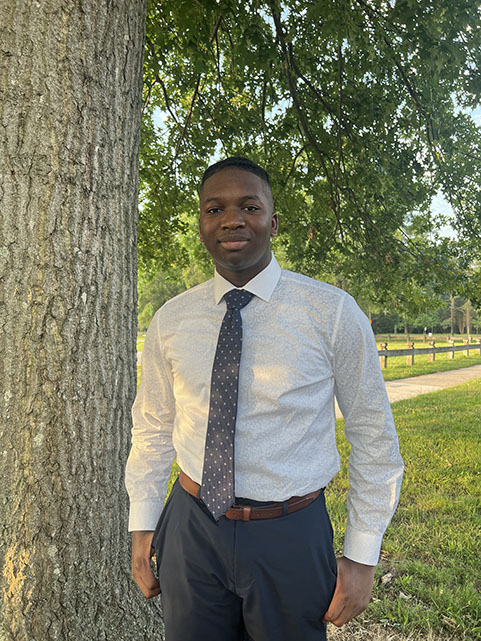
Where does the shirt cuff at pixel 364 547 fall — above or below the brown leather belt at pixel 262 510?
below

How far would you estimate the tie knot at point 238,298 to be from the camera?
73.7 inches

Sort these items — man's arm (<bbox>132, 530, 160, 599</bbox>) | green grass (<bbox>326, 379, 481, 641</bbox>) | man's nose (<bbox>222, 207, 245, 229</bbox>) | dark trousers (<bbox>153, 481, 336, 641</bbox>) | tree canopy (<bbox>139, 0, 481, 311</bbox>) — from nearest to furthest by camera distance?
dark trousers (<bbox>153, 481, 336, 641</bbox>)
man's nose (<bbox>222, 207, 245, 229</bbox>)
man's arm (<bbox>132, 530, 160, 599</bbox>)
green grass (<bbox>326, 379, 481, 641</bbox>)
tree canopy (<bbox>139, 0, 481, 311</bbox>)

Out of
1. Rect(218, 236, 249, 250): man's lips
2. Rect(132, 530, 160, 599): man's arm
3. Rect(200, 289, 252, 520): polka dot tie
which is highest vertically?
Rect(218, 236, 249, 250): man's lips

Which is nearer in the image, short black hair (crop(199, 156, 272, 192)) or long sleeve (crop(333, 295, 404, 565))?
long sleeve (crop(333, 295, 404, 565))

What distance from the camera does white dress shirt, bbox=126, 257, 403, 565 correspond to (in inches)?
68.5

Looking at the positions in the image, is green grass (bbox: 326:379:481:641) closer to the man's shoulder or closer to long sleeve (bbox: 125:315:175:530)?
long sleeve (bbox: 125:315:175:530)

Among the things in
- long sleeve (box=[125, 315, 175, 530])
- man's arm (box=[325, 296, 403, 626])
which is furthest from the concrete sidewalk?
man's arm (box=[325, 296, 403, 626])

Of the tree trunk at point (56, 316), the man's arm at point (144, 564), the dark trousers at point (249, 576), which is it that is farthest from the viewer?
the tree trunk at point (56, 316)

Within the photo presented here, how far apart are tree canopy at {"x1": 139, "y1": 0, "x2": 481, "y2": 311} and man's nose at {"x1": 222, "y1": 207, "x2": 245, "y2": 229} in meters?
3.07

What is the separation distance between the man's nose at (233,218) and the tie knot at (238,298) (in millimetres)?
253

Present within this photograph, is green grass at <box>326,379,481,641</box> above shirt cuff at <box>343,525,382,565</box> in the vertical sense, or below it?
below

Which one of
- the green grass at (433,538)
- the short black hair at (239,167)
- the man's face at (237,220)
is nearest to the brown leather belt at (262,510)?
the man's face at (237,220)

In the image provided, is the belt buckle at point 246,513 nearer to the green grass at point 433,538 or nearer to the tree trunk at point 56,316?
the tree trunk at point 56,316

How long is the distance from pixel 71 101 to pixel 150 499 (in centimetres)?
190
